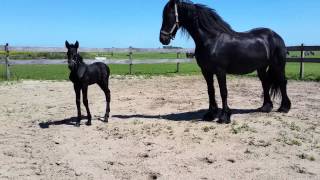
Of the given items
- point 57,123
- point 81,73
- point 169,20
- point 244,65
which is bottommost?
point 57,123

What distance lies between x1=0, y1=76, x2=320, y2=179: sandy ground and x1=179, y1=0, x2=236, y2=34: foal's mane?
6.07 feet

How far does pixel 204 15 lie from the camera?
26.9 ft

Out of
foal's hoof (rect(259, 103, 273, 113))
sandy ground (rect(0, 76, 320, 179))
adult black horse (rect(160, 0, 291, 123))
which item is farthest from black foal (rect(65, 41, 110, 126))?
foal's hoof (rect(259, 103, 273, 113))

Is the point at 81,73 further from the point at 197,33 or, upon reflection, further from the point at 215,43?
the point at 215,43

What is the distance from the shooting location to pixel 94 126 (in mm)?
7941

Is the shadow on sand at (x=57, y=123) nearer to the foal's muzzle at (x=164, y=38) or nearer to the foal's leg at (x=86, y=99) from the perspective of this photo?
the foal's leg at (x=86, y=99)

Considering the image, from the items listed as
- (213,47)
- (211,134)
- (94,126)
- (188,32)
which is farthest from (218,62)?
(94,126)

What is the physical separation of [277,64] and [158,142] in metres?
3.68

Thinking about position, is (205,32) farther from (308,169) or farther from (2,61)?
(2,61)

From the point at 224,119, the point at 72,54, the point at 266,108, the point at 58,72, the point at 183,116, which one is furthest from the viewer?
the point at 58,72

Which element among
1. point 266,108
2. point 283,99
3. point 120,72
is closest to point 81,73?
point 266,108

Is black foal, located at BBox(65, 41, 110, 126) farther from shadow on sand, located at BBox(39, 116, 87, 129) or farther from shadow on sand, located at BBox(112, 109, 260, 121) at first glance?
shadow on sand, located at BBox(112, 109, 260, 121)

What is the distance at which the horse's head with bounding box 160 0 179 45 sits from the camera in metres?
8.08

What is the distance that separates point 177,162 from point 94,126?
2.82 meters
